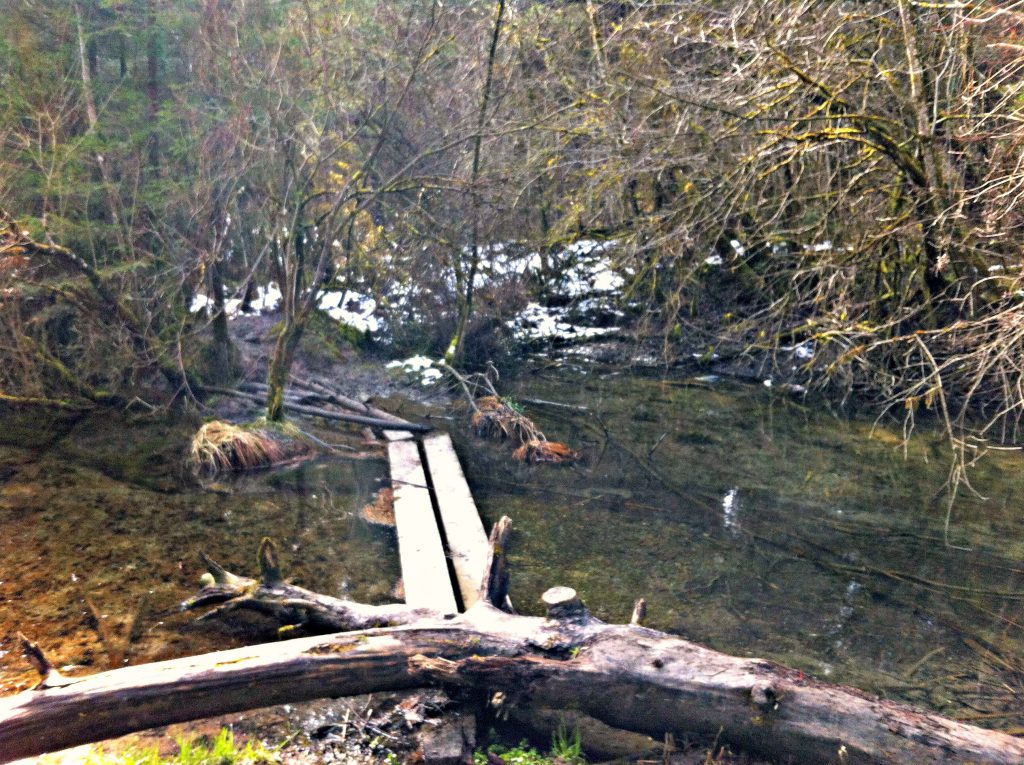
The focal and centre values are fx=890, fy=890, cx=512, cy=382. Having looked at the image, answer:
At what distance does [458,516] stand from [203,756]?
11.4 ft

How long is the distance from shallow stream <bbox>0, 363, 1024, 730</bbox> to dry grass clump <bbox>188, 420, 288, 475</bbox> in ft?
0.94

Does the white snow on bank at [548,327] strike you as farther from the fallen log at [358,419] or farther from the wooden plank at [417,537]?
the wooden plank at [417,537]

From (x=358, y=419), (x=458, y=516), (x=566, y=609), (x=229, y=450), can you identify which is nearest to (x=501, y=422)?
(x=358, y=419)

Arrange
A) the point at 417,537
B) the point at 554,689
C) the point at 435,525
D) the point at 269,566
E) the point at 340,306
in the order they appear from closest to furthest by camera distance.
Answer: the point at 554,689 < the point at 269,566 < the point at 417,537 < the point at 435,525 < the point at 340,306

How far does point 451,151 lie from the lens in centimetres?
1048

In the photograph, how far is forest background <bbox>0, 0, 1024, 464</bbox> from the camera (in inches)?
333

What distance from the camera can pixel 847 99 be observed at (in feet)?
29.5

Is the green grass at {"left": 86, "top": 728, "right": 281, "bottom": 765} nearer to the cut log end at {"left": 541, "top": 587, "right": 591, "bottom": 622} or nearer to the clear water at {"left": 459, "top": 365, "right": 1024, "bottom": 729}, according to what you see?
the cut log end at {"left": 541, "top": 587, "right": 591, "bottom": 622}

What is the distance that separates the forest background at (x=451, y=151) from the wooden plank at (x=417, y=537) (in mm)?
1578

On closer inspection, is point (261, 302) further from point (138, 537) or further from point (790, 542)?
point (790, 542)

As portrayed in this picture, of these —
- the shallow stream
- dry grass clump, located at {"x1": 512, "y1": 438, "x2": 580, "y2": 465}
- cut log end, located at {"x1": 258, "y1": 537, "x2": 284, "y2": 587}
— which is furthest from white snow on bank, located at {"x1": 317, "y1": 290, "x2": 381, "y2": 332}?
cut log end, located at {"x1": 258, "y1": 537, "x2": 284, "y2": 587}

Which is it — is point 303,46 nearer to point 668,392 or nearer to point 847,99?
point 847,99

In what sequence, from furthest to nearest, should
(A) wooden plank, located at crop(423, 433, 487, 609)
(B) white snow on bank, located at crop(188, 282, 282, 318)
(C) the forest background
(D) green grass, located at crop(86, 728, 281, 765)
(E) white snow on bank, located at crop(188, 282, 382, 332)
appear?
(E) white snow on bank, located at crop(188, 282, 382, 332) < (B) white snow on bank, located at crop(188, 282, 282, 318) < (C) the forest background < (A) wooden plank, located at crop(423, 433, 487, 609) < (D) green grass, located at crop(86, 728, 281, 765)

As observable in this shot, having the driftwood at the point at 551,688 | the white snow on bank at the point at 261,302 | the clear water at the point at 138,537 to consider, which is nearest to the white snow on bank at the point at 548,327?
the white snow on bank at the point at 261,302
